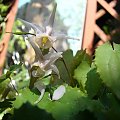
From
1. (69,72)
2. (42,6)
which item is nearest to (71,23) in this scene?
(42,6)

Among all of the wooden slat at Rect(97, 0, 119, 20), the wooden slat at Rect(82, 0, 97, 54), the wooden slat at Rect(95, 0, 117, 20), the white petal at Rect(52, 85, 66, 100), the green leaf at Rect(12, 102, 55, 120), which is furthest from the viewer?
the wooden slat at Rect(95, 0, 117, 20)

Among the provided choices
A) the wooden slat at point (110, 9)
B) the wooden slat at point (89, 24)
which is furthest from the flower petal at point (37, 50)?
the wooden slat at point (110, 9)

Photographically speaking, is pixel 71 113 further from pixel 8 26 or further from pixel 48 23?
pixel 8 26

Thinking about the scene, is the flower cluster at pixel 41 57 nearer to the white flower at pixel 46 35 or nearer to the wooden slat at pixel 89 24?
the white flower at pixel 46 35

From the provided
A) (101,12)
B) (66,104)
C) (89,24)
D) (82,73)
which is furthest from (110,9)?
(66,104)

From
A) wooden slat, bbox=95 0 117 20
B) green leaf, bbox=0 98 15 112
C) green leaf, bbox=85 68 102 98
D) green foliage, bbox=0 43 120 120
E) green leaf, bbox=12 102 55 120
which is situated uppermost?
green leaf, bbox=12 102 55 120

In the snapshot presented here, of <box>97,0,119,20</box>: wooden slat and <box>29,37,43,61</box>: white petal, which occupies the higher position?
<box>29,37,43,61</box>: white petal

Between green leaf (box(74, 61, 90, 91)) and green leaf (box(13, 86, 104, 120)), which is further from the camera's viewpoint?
green leaf (box(74, 61, 90, 91))

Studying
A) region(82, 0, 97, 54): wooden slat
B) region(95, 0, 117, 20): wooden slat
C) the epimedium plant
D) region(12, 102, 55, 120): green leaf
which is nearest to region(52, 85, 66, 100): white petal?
the epimedium plant

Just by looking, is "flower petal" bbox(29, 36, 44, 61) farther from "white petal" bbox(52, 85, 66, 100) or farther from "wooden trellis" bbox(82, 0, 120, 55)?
"wooden trellis" bbox(82, 0, 120, 55)

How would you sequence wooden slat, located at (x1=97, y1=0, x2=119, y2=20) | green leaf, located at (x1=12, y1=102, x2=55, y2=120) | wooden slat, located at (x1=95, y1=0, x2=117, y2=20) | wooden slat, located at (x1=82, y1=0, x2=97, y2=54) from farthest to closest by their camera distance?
wooden slat, located at (x1=95, y1=0, x2=117, y2=20) < wooden slat, located at (x1=97, y1=0, x2=119, y2=20) < wooden slat, located at (x1=82, y1=0, x2=97, y2=54) < green leaf, located at (x1=12, y1=102, x2=55, y2=120)
